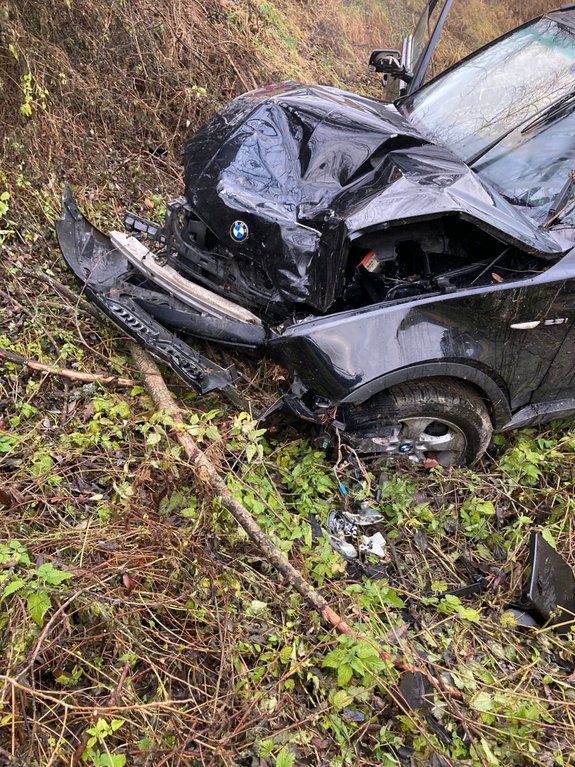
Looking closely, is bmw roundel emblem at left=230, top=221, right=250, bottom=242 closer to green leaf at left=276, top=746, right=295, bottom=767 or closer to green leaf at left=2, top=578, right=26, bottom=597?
green leaf at left=2, top=578, right=26, bottom=597

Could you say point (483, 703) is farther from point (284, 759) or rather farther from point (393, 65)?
point (393, 65)

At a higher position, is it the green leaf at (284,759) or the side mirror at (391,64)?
the side mirror at (391,64)

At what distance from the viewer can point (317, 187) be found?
254 centimetres

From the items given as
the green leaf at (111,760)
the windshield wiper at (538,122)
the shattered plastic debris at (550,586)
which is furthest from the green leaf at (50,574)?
the windshield wiper at (538,122)

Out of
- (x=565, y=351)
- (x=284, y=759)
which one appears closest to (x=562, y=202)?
(x=565, y=351)

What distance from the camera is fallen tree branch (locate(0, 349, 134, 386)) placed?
2684mm

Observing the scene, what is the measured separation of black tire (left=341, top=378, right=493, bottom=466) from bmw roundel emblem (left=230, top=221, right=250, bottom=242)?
95cm

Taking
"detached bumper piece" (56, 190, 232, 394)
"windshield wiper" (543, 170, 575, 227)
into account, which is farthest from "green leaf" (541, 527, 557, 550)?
"detached bumper piece" (56, 190, 232, 394)

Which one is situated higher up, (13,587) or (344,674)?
(13,587)

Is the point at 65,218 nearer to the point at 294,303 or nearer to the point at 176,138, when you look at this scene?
the point at 294,303

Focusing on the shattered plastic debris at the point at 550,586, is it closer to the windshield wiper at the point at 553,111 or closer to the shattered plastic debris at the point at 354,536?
the shattered plastic debris at the point at 354,536

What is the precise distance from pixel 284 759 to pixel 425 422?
160 centimetres

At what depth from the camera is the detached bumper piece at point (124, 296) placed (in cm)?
248

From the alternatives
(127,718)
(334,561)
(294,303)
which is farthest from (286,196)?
(127,718)
